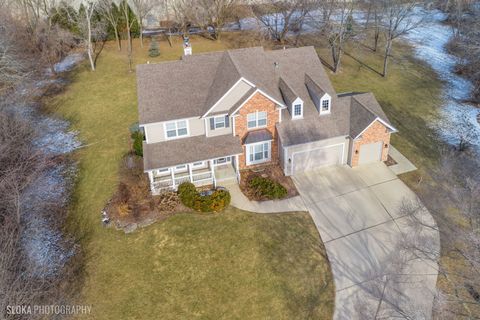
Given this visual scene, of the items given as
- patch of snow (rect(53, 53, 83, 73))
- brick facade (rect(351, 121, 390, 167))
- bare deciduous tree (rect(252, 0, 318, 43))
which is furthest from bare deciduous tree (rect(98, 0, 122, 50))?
brick facade (rect(351, 121, 390, 167))

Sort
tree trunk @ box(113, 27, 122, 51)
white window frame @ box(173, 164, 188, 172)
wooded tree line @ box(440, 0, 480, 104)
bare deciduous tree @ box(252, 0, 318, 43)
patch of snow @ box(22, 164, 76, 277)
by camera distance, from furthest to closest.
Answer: tree trunk @ box(113, 27, 122, 51) < bare deciduous tree @ box(252, 0, 318, 43) < wooded tree line @ box(440, 0, 480, 104) < white window frame @ box(173, 164, 188, 172) < patch of snow @ box(22, 164, 76, 277)

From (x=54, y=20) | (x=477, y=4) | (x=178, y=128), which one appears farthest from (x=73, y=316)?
(x=477, y=4)

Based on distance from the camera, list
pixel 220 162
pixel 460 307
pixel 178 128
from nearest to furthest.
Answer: pixel 460 307
pixel 178 128
pixel 220 162

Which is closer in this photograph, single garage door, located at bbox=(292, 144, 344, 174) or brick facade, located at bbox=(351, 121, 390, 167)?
brick facade, located at bbox=(351, 121, 390, 167)

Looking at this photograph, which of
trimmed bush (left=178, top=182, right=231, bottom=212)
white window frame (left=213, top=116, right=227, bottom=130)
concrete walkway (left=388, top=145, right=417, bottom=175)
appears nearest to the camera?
trimmed bush (left=178, top=182, right=231, bottom=212)

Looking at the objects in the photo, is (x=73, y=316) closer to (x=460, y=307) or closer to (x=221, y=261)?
(x=221, y=261)

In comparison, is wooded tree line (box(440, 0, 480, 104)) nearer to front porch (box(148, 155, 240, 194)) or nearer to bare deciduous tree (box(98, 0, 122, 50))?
front porch (box(148, 155, 240, 194))

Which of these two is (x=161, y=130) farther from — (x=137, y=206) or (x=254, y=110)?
(x=254, y=110)
